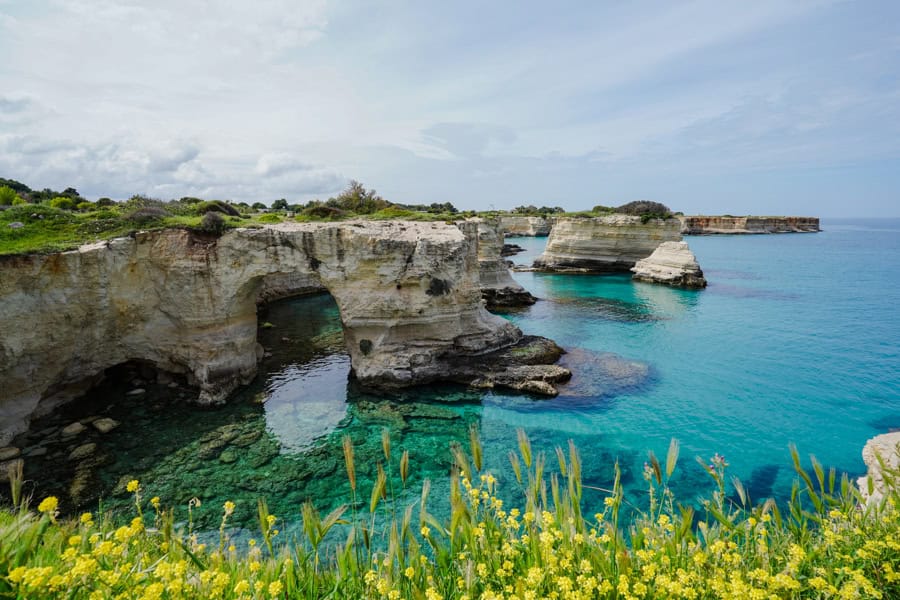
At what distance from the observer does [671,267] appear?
43406mm

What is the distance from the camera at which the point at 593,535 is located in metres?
4.16

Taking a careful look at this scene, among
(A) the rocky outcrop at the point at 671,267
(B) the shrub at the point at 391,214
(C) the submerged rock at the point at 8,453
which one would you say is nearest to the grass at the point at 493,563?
(C) the submerged rock at the point at 8,453

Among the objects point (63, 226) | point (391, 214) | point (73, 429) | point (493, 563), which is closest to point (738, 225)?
point (391, 214)

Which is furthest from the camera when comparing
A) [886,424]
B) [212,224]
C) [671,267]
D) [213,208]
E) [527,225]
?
[527,225]

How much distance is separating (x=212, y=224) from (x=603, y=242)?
4429 cm

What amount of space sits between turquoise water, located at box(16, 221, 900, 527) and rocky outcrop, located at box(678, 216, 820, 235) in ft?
339

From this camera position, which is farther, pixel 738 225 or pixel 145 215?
pixel 738 225

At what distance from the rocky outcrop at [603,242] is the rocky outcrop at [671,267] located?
9.36 feet

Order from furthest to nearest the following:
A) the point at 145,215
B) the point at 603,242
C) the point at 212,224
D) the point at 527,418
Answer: the point at 603,242, the point at 145,215, the point at 212,224, the point at 527,418

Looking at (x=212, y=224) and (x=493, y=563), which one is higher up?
(x=212, y=224)

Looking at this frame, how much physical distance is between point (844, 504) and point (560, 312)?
90.6 feet

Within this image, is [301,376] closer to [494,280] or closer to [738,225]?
[494,280]

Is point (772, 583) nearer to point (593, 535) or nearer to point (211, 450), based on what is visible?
point (593, 535)

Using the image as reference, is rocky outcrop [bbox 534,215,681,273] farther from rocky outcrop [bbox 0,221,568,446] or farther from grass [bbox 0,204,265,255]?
grass [bbox 0,204,265,255]
